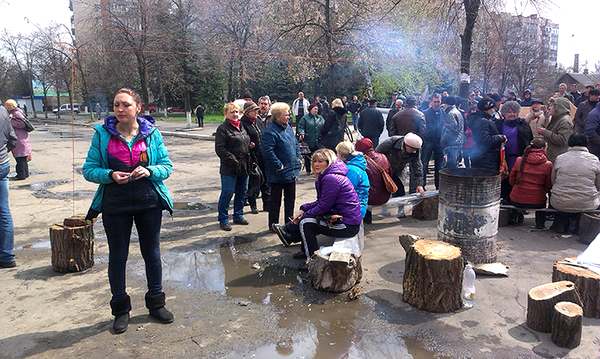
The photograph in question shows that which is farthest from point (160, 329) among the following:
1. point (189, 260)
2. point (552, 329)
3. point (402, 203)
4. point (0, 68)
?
point (0, 68)

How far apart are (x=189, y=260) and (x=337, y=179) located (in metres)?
2.14

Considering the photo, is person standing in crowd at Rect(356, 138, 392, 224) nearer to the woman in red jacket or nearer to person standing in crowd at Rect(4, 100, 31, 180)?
the woman in red jacket

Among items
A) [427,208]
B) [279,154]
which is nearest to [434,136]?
[427,208]

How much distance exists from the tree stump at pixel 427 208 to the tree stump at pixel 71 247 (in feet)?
15.2

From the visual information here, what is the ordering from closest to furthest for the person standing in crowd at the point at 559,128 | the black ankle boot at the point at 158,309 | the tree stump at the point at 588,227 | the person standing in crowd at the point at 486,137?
the black ankle boot at the point at 158,309 < the tree stump at the point at 588,227 < the person standing in crowd at the point at 486,137 < the person standing in crowd at the point at 559,128

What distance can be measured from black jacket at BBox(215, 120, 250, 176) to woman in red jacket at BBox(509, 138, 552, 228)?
3.92 meters

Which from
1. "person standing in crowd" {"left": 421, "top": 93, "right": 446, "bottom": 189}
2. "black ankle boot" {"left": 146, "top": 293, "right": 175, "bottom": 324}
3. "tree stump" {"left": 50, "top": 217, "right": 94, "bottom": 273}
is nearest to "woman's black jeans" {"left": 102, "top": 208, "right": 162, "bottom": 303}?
"black ankle boot" {"left": 146, "top": 293, "right": 175, "bottom": 324}

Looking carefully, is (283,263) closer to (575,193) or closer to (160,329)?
(160,329)

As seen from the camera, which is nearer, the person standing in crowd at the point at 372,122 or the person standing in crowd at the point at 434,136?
the person standing in crowd at the point at 434,136

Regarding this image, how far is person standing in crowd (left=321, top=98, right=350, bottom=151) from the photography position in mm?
9086

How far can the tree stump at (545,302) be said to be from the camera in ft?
12.6

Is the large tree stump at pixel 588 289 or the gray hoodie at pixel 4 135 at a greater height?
the gray hoodie at pixel 4 135

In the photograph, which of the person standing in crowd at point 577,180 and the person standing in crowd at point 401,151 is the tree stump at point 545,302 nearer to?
the person standing in crowd at point 577,180

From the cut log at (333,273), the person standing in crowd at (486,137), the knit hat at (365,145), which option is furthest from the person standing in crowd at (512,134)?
the cut log at (333,273)
